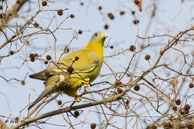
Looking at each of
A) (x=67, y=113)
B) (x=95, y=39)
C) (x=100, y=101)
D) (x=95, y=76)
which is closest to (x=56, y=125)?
(x=67, y=113)

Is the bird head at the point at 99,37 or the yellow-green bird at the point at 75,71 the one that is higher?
the bird head at the point at 99,37

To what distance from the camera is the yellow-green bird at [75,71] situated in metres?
4.53

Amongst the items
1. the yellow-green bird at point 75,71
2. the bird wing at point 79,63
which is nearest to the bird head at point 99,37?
the yellow-green bird at point 75,71

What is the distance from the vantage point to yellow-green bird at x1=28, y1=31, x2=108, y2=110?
4.53m

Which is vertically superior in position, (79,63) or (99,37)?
Answer: (99,37)

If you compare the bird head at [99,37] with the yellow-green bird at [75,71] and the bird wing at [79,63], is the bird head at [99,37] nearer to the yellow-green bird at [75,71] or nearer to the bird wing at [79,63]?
the yellow-green bird at [75,71]

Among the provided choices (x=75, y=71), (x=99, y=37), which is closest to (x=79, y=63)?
(x=75, y=71)

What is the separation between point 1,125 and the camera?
446cm

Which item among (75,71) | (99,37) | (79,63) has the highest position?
(99,37)

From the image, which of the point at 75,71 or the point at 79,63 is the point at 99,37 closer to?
the point at 79,63

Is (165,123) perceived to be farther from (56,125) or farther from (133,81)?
(56,125)

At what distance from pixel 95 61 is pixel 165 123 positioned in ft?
5.49

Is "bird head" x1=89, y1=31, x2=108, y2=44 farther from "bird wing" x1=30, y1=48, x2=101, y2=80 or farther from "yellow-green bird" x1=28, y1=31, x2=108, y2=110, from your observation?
"bird wing" x1=30, y1=48, x2=101, y2=80

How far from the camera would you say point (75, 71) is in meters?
4.34
